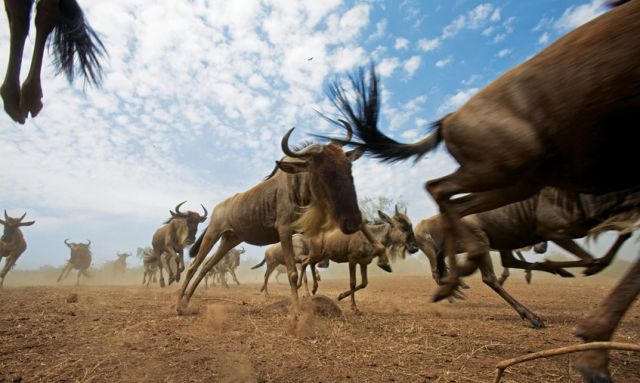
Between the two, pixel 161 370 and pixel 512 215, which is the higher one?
pixel 512 215

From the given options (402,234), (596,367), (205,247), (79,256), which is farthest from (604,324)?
(79,256)

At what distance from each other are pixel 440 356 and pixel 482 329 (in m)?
1.82

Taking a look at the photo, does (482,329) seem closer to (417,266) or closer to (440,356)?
(440,356)

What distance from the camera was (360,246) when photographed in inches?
365

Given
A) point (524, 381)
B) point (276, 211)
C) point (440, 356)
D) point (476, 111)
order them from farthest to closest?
point (276, 211) < point (440, 356) < point (476, 111) < point (524, 381)

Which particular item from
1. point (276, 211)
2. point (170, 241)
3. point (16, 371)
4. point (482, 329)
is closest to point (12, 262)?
point (170, 241)

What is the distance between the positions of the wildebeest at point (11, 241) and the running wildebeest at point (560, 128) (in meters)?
20.1

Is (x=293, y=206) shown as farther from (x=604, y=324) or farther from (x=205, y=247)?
(x=604, y=324)

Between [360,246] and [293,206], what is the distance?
4.16 m

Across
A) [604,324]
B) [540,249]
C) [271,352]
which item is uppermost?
[540,249]

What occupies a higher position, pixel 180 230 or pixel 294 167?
pixel 180 230

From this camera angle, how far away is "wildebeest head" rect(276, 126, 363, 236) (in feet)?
15.7

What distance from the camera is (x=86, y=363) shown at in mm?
2510

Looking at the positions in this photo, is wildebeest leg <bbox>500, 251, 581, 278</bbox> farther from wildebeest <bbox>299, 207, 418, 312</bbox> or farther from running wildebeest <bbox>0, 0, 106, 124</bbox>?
running wildebeest <bbox>0, 0, 106, 124</bbox>
